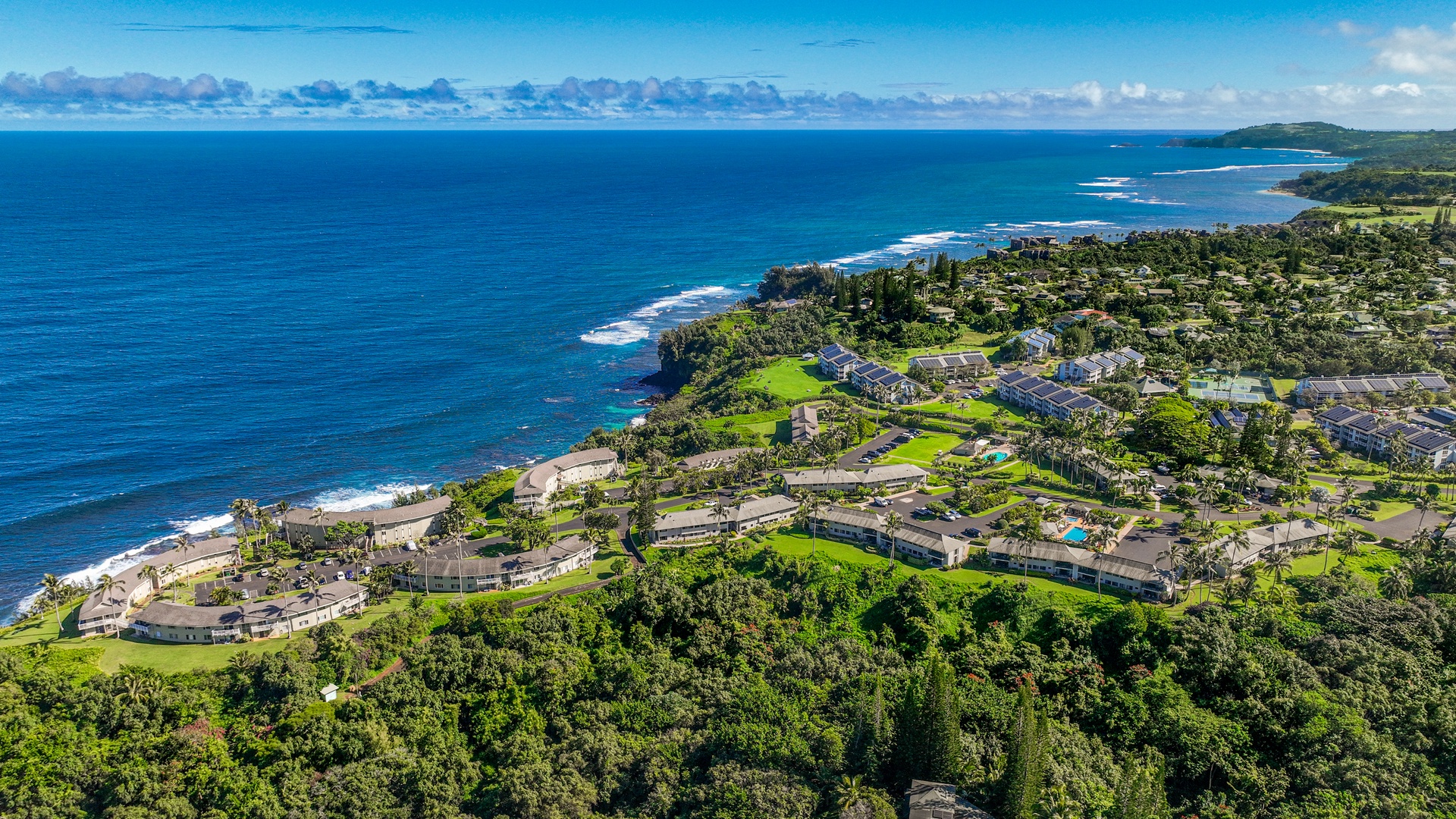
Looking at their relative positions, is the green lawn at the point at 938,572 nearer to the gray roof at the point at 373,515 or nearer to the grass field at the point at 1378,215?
the gray roof at the point at 373,515

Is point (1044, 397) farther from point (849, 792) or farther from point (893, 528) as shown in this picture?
point (849, 792)

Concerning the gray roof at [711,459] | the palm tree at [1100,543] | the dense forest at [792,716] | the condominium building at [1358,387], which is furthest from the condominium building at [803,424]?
the condominium building at [1358,387]

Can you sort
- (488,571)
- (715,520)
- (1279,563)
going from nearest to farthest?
(1279,563), (488,571), (715,520)

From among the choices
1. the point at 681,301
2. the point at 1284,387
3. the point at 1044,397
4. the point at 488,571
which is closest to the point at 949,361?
the point at 1044,397

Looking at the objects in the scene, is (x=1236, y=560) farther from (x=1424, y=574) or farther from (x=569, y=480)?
(x=569, y=480)

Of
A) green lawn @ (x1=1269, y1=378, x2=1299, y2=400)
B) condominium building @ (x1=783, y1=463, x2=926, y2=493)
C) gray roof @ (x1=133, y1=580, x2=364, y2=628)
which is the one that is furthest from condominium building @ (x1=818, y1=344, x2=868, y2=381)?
gray roof @ (x1=133, y1=580, x2=364, y2=628)

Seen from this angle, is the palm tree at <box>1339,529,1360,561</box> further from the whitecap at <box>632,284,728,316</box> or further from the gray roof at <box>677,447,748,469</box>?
the whitecap at <box>632,284,728,316</box>

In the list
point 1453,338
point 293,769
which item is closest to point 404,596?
point 293,769
